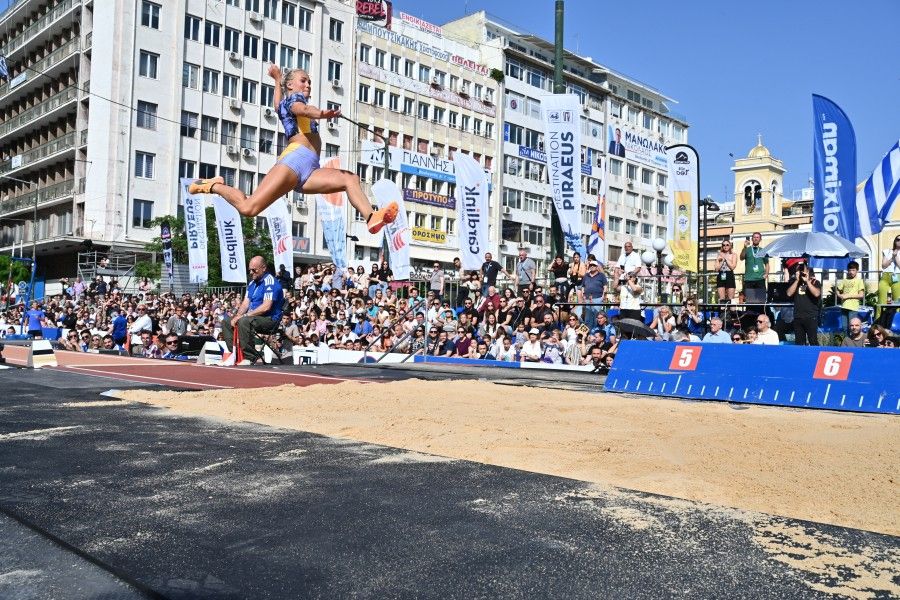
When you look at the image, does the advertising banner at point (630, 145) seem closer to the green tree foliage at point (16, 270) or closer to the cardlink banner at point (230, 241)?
the green tree foliage at point (16, 270)

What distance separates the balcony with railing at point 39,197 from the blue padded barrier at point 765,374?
48972mm

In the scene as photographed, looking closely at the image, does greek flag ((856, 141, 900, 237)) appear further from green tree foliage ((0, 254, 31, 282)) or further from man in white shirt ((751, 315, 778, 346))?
green tree foliage ((0, 254, 31, 282))

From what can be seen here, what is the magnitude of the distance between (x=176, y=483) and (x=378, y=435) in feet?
6.69

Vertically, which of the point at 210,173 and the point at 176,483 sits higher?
the point at 210,173

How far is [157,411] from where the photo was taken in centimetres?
752

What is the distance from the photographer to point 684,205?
19172mm

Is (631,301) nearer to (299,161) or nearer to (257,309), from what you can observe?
(299,161)

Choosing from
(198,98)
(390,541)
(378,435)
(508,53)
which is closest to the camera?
(390,541)

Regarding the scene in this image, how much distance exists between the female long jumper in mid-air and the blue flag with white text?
857 cm

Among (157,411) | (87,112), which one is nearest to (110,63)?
(87,112)

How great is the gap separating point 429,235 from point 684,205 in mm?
43948

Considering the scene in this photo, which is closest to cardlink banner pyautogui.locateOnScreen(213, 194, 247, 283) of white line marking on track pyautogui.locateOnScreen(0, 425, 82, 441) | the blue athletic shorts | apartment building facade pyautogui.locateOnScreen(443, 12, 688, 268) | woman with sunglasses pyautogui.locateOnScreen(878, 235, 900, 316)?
the blue athletic shorts

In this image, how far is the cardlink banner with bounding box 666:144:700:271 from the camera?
747 inches

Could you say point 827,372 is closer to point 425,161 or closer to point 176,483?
point 176,483
